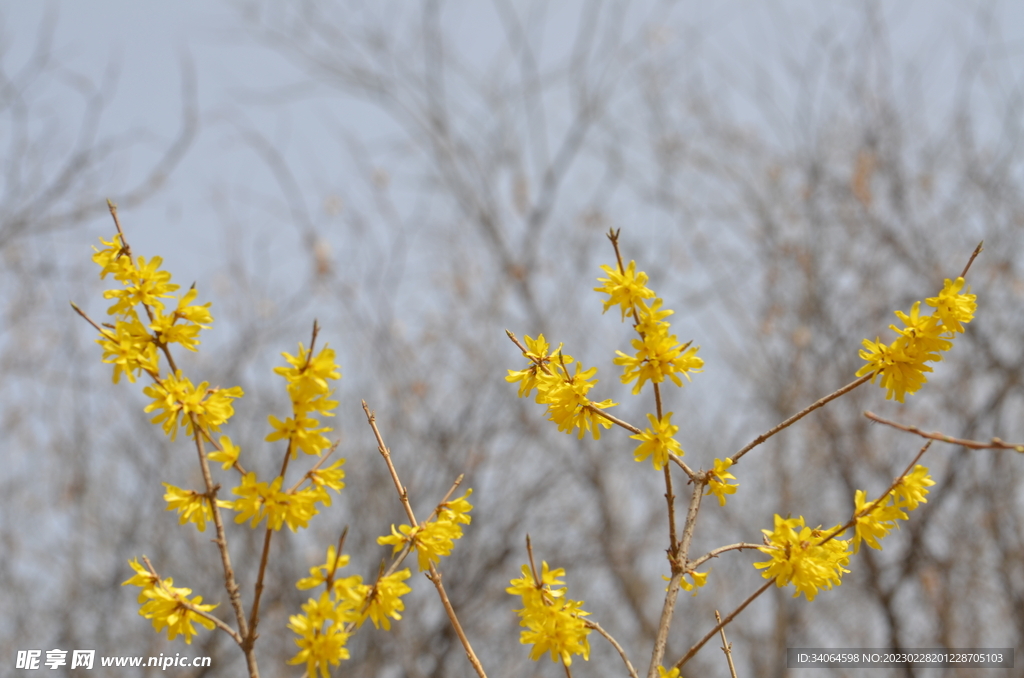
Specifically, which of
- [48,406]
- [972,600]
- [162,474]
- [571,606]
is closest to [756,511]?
[972,600]

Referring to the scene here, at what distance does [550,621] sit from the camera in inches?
67.4

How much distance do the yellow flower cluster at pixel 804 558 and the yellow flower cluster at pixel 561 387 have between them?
1.54 ft

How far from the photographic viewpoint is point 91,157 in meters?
5.46

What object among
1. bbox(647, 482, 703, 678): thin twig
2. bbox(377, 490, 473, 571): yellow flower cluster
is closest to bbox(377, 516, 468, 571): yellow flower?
bbox(377, 490, 473, 571): yellow flower cluster

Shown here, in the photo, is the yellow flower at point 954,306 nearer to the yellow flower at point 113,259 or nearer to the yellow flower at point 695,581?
the yellow flower at point 695,581

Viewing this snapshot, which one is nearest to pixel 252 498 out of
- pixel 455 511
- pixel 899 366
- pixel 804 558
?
pixel 455 511

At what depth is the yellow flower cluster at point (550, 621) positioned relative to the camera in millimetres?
1707

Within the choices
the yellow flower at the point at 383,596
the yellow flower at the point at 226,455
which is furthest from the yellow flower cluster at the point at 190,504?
the yellow flower at the point at 383,596

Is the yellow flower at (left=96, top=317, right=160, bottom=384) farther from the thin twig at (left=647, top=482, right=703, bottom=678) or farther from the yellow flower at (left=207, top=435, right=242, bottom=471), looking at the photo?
the thin twig at (left=647, top=482, right=703, bottom=678)

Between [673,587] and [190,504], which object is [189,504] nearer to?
[190,504]

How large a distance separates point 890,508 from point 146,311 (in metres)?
1.80

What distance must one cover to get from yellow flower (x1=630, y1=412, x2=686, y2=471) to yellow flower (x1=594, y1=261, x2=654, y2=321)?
259mm

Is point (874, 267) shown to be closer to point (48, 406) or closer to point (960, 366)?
point (960, 366)

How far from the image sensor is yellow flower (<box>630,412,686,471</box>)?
1674mm
